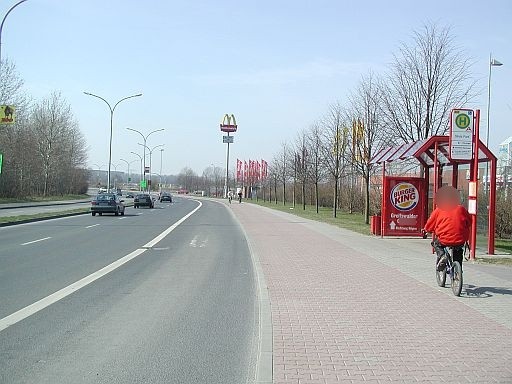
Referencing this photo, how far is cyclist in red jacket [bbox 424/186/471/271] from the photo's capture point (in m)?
9.73

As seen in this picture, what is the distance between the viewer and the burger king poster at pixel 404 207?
20.9 metres

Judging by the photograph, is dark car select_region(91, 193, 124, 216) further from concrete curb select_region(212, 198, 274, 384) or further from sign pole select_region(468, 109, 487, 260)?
concrete curb select_region(212, 198, 274, 384)

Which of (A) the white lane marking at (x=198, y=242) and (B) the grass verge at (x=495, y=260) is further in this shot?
(A) the white lane marking at (x=198, y=242)

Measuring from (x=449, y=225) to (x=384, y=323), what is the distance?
3131 mm

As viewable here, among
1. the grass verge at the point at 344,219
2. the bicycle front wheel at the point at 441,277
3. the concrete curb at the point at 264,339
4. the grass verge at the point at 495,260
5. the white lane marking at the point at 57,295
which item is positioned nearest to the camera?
the concrete curb at the point at 264,339

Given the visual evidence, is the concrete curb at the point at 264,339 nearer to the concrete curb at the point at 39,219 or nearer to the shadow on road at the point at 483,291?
the shadow on road at the point at 483,291

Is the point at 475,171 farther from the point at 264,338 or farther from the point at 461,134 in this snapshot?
the point at 264,338

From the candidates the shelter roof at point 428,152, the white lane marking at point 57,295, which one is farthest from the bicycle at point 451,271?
the shelter roof at point 428,152

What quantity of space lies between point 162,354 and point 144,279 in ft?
17.6

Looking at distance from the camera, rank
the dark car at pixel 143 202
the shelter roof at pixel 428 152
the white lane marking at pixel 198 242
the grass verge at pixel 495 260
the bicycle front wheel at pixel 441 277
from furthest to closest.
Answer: the dark car at pixel 143 202
the white lane marking at pixel 198 242
the shelter roof at pixel 428 152
the grass verge at pixel 495 260
the bicycle front wheel at pixel 441 277

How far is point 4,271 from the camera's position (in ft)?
38.1

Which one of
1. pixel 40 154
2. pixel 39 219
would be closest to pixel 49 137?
pixel 40 154

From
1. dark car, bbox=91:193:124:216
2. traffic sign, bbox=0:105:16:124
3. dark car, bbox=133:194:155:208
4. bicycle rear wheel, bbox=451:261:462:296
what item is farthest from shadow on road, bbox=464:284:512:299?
dark car, bbox=133:194:155:208

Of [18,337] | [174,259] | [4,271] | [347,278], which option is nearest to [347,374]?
[18,337]
